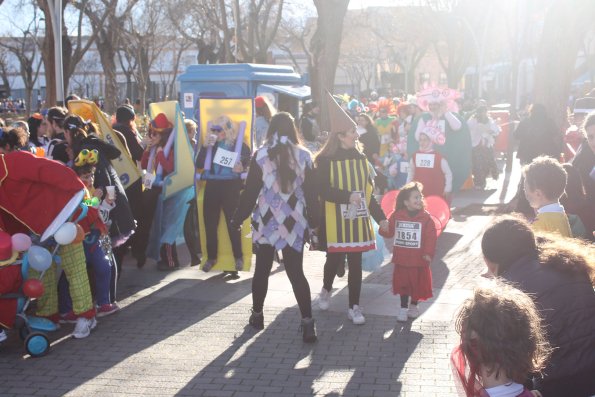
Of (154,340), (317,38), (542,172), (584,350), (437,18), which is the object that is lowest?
(154,340)

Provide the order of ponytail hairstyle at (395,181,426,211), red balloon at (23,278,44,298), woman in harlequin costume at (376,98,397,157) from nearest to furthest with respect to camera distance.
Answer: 1. red balloon at (23,278,44,298)
2. ponytail hairstyle at (395,181,426,211)
3. woman in harlequin costume at (376,98,397,157)

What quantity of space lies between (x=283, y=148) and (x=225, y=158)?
2165mm

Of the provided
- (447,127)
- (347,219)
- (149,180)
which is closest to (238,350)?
(347,219)

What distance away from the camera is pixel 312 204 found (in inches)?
252

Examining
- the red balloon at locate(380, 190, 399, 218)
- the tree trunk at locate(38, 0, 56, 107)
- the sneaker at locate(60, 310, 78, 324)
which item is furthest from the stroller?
the tree trunk at locate(38, 0, 56, 107)

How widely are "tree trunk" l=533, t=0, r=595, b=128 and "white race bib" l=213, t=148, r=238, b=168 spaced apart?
6.94m

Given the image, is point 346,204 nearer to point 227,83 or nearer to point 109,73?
point 227,83

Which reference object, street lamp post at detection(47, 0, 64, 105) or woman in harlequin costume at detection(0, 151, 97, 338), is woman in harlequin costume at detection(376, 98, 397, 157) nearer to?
street lamp post at detection(47, 0, 64, 105)

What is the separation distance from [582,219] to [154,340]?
3.34 m

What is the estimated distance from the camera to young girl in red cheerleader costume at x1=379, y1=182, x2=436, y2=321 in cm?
676

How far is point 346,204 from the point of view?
6754 mm

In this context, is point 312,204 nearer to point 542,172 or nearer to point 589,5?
point 542,172

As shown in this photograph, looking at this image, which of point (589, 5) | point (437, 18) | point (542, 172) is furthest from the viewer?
point (437, 18)

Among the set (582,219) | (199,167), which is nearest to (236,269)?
(199,167)
